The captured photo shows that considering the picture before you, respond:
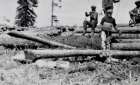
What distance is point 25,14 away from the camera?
123 ft

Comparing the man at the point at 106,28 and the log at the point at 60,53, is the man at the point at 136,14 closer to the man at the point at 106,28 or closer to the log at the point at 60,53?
the man at the point at 106,28

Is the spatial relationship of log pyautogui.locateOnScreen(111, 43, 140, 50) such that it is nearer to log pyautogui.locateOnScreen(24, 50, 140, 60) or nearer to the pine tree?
log pyautogui.locateOnScreen(24, 50, 140, 60)

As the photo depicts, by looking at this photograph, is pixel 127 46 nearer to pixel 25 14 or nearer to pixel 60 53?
pixel 60 53

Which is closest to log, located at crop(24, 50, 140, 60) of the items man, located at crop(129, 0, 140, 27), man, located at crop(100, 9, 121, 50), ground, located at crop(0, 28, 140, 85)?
ground, located at crop(0, 28, 140, 85)

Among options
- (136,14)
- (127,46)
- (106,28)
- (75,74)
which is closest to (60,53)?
(75,74)

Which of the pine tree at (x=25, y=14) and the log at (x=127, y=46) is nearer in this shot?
the log at (x=127, y=46)

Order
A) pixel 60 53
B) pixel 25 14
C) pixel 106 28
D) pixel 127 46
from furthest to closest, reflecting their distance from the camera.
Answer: pixel 25 14 < pixel 106 28 < pixel 127 46 < pixel 60 53

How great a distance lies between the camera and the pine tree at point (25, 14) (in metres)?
37.1

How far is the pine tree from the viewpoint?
37100mm

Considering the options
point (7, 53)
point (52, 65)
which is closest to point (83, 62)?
point (52, 65)

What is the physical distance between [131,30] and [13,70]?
25.4 ft

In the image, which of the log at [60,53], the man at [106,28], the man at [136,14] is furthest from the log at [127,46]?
the man at [136,14]

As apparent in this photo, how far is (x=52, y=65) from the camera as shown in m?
6.29

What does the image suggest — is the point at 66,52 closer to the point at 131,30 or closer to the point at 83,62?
the point at 83,62
